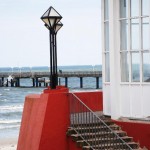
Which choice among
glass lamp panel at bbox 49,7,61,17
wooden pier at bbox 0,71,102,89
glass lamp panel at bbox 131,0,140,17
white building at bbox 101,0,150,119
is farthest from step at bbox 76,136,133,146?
wooden pier at bbox 0,71,102,89

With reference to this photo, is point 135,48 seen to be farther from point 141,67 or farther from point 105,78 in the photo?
point 105,78

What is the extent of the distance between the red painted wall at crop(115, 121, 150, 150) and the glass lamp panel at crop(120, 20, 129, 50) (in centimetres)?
183

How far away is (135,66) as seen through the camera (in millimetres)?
13586

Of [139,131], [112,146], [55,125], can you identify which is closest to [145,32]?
[139,131]

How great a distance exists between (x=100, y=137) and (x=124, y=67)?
1764 mm

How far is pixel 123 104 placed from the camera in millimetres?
13945

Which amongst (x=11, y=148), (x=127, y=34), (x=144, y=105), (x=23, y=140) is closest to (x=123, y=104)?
(x=144, y=105)

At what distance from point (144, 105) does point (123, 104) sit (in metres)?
0.71

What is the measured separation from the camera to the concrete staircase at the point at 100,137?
13.3m

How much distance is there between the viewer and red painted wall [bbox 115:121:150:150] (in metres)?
13.2

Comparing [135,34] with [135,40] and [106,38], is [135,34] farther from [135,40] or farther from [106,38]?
[106,38]

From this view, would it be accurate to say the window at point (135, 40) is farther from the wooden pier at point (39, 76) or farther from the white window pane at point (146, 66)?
the wooden pier at point (39, 76)

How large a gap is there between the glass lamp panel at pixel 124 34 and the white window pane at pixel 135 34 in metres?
0.17

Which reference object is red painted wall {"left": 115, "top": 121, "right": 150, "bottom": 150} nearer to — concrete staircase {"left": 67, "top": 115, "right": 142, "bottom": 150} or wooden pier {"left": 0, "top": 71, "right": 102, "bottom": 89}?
concrete staircase {"left": 67, "top": 115, "right": 142, "bottom": 150}
